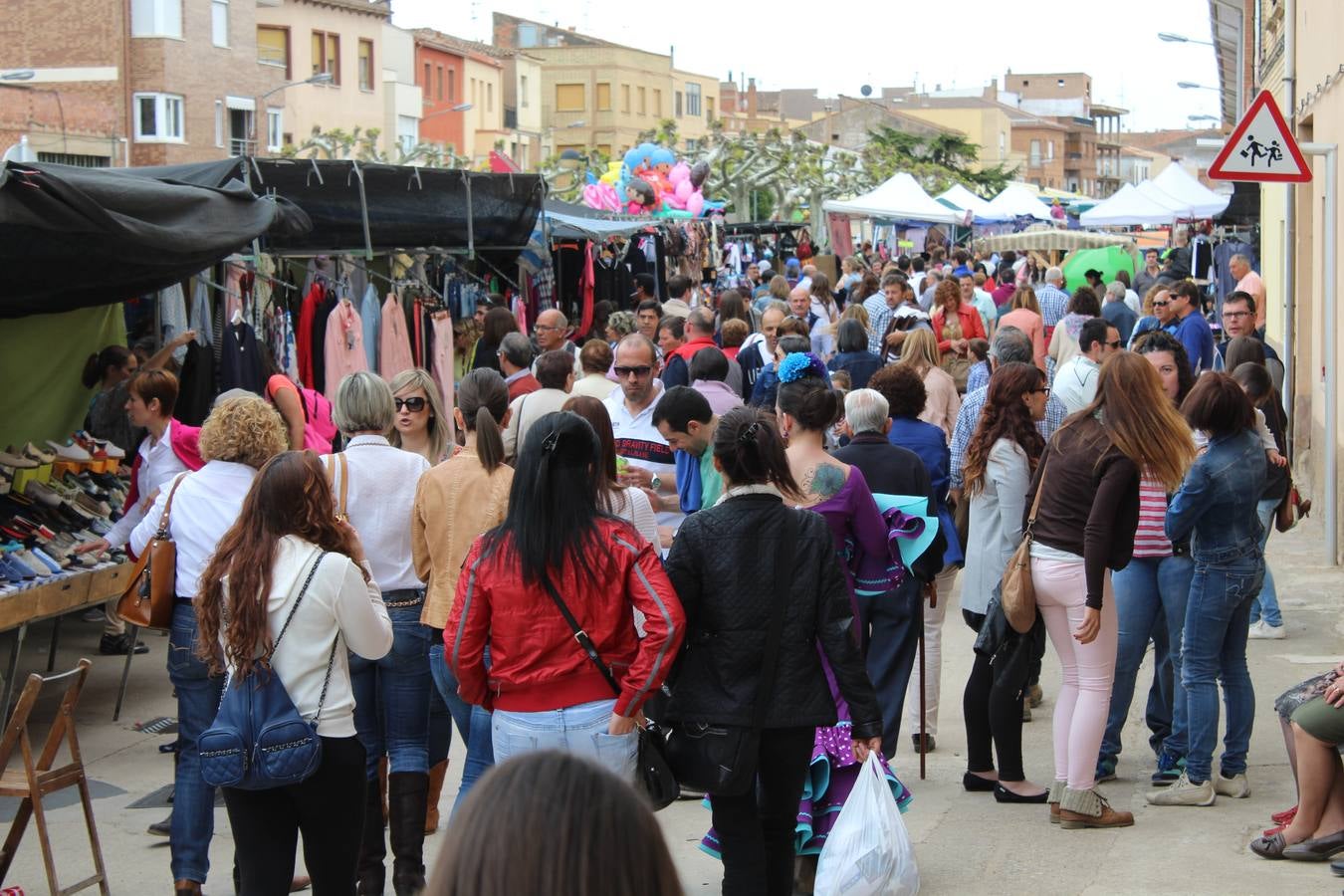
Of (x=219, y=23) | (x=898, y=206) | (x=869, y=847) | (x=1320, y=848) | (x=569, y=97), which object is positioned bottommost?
(x=1320, y=848)

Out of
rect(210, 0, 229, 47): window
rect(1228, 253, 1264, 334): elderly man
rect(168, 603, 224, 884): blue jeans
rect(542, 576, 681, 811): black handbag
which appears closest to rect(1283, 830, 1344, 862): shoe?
rect(542, 576, 681, 811): black handbag

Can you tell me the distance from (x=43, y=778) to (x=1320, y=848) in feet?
14.7

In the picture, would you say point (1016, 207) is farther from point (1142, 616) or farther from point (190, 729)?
point (190, 729)

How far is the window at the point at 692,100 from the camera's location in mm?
99312

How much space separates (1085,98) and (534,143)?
88.8 metres

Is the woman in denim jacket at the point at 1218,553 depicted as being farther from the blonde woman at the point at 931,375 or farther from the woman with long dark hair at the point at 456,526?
the blonde woman at the point at 931,375

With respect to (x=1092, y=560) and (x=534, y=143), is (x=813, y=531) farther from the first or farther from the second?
(x=534, y=143)

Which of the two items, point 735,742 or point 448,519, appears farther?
point 448,519

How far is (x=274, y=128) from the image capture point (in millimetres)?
52781

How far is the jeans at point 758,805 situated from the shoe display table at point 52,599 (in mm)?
3565

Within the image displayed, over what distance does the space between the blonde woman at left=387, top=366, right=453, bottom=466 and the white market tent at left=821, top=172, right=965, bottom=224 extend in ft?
72.5

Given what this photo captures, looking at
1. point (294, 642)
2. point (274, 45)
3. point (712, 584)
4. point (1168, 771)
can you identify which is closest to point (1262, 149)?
point (1168, 771)

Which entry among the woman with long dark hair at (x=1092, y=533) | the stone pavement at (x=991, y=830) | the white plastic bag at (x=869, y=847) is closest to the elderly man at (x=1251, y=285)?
the stone pavement at (x=991, y=830)

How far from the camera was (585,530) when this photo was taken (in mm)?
4215
